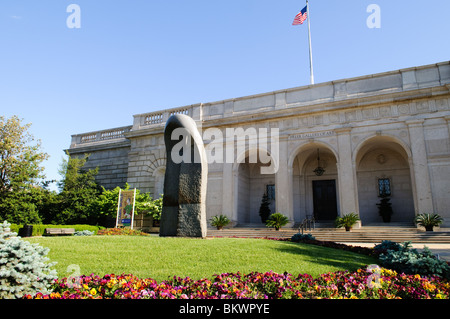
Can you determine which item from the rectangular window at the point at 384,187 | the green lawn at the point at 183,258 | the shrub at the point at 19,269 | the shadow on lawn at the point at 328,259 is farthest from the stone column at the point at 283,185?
the shrub at the point at 19,269

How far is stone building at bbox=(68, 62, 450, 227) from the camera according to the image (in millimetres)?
17156

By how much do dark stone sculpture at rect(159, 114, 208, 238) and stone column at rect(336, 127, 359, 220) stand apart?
461 inches

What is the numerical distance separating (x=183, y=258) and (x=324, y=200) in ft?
59.2

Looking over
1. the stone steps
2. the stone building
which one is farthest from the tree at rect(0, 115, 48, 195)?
the stone steps

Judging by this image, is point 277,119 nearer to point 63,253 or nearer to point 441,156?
point 441,156

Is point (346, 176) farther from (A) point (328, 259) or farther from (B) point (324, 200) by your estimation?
(A) point (328, 259)

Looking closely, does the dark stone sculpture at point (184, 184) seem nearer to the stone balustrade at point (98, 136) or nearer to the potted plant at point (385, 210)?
the potted plant at point (385, 210)

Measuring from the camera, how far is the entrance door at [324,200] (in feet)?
72.7

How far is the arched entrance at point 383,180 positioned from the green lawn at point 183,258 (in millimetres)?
13879

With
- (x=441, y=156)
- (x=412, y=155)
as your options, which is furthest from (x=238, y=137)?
(x=441, y=156)

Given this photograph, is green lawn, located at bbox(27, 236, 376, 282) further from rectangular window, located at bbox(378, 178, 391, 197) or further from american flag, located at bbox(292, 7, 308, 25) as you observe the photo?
american flag, located at bbox(292, 7, 308, 25)

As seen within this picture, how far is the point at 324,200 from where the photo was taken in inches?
888
